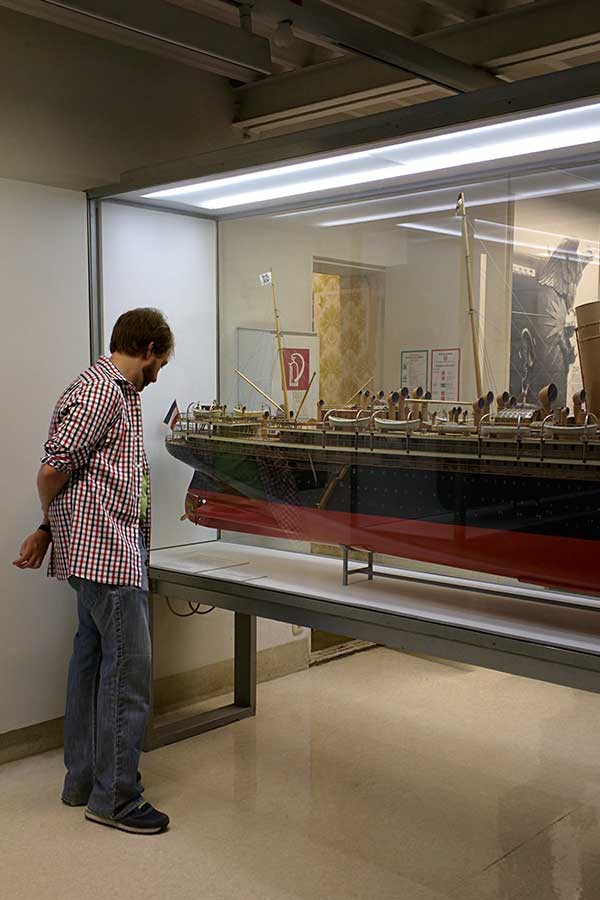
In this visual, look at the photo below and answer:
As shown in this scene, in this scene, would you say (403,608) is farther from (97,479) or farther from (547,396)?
(97,479)

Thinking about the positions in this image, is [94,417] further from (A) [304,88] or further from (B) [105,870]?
(A) [304,88]

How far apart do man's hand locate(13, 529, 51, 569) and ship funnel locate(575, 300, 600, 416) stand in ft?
5.80

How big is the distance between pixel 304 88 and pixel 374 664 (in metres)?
2.79

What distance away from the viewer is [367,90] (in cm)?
414

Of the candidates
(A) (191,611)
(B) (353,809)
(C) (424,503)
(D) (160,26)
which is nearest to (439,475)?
(C) (424,503)

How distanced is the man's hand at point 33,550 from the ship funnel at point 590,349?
1767mm

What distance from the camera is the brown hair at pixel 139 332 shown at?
10.3 ft

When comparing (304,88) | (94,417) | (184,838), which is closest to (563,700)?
(184,838)

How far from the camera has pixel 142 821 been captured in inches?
122

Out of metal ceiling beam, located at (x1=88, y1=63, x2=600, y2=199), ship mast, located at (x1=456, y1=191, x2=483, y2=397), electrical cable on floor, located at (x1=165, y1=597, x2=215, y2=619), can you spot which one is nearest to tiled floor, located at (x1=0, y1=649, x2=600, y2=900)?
electrical cable on floor, located at (x1=165, y1=597, x2=215, y2=619)

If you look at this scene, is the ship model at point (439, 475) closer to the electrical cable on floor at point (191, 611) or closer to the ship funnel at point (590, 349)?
the ship funnel at point (590, 349)

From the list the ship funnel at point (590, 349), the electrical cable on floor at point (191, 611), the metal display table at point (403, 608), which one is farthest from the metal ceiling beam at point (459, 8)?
the electrical cable on floor at point (191, 611)

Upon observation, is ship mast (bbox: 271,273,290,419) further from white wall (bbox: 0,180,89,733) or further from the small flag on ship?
white wall (bbox: 0,180,89,733)

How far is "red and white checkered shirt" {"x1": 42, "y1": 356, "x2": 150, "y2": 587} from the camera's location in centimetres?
294
